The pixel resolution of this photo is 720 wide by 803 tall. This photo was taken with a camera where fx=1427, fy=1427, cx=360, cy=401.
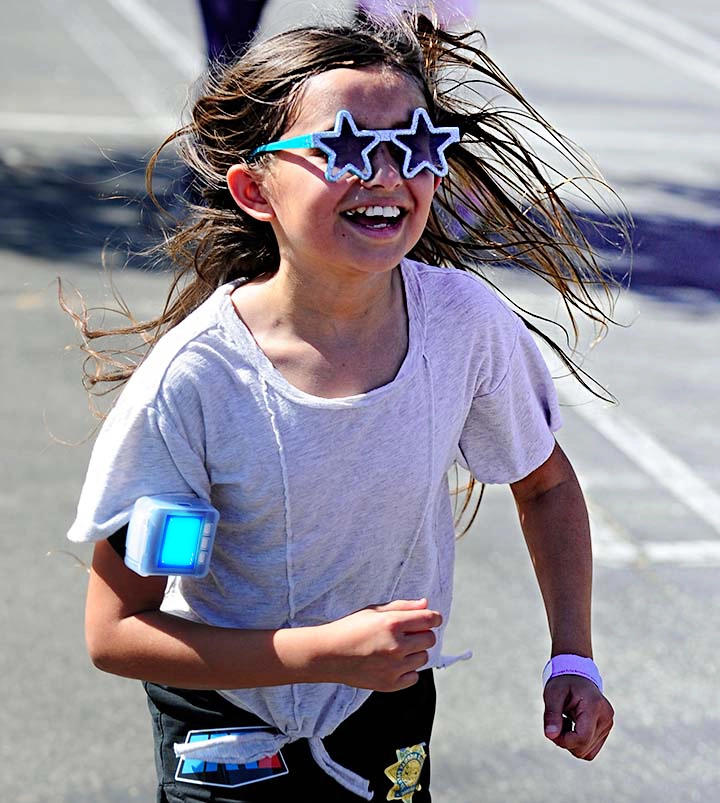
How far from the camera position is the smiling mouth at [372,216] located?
6.70 feet

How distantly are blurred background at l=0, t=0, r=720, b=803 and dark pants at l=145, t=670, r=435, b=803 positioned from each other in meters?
1.15

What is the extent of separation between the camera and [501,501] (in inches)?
202

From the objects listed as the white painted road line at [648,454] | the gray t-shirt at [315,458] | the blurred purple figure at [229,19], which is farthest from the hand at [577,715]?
the blurred purple figure at [229,19]

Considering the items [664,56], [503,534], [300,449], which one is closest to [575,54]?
[664,56]

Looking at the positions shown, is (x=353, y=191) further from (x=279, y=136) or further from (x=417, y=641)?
(x=417, y=641)

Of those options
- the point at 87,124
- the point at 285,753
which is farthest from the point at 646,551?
the point at 87,124

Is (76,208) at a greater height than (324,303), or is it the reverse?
(324,303)

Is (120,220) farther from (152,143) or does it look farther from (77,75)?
(77,75)

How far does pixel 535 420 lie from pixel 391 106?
59 centimetres

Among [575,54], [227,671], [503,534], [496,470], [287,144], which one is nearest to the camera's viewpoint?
[227,671]

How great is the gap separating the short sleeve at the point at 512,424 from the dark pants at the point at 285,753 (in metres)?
0.39

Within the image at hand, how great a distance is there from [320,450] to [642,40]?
551 inches

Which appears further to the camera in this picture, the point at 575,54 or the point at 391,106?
the point at 575,54

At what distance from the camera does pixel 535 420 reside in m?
2.36
